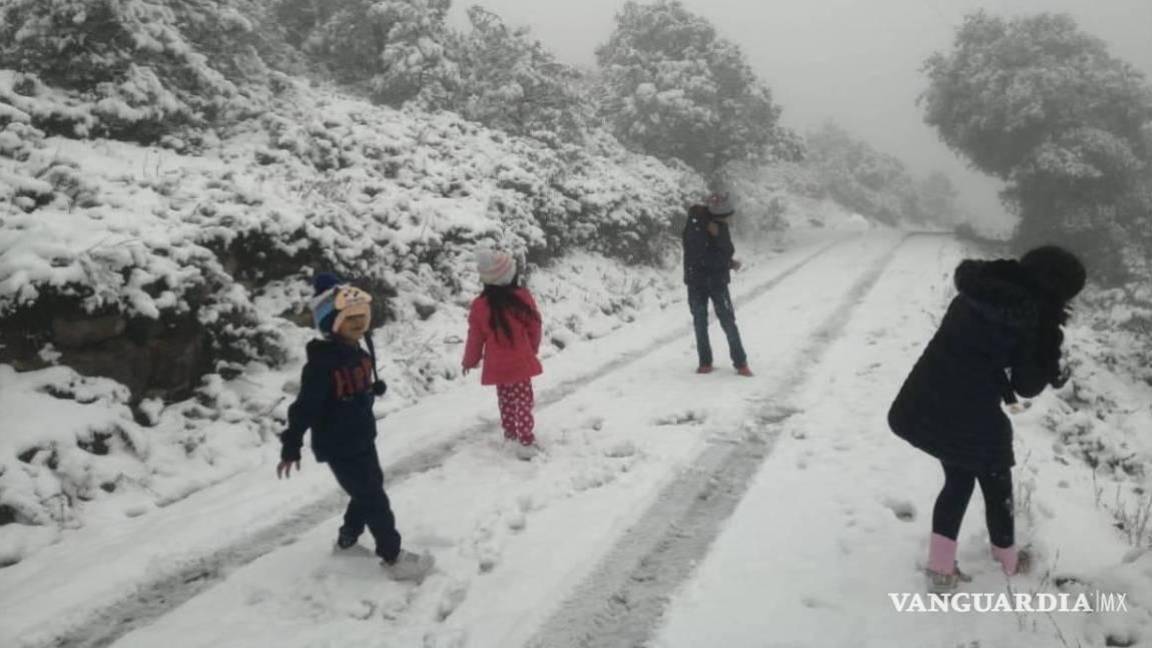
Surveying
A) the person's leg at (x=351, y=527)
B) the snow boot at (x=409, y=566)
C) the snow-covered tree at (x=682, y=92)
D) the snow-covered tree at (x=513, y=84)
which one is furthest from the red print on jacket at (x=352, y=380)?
the snow-covered tree at (x=682, y=92)

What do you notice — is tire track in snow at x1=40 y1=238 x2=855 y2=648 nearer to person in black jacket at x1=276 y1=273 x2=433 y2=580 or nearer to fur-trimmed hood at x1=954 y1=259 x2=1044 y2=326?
person in black jacket at x1=276 y1=273 x2=433 y2=580

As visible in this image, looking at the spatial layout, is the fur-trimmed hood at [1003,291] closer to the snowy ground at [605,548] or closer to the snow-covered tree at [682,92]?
the snowy ground at [605,548]

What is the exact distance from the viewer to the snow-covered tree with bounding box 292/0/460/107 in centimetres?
1745

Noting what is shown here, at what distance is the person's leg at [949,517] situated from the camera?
145 inches

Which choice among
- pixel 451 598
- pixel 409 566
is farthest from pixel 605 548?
pixel 409 566

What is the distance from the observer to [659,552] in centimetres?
423

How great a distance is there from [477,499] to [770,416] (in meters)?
3.24

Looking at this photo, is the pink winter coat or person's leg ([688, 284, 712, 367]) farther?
person's leg ([688, 284, 712, 367])

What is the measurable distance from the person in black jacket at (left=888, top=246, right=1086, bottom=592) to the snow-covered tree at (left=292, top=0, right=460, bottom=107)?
1572 cm

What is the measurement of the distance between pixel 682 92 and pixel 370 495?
23887mm

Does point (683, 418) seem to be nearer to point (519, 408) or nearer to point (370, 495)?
point (519, 408)

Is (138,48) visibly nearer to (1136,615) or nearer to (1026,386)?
(1026,386)

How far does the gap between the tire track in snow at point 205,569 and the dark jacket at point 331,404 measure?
1.05 metres

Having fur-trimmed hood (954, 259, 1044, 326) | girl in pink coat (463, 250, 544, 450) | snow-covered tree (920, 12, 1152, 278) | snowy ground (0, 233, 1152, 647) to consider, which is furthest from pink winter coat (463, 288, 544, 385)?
snow-covered tree (920, 12, 1152, 278)
